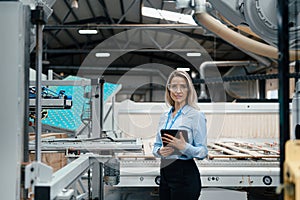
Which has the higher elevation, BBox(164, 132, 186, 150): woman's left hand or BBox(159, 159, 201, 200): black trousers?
BBox(164, 132, 186, 150): woman's left hand

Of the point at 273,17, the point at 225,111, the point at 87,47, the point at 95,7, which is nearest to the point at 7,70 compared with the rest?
the point at 273,17

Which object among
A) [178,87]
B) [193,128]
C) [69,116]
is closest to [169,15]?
[69,116]

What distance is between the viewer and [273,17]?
178cm

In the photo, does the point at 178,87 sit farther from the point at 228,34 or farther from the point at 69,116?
the point at 228,34

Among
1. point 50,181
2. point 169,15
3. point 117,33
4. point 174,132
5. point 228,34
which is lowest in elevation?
point 50,181

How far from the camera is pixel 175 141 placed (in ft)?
5.80

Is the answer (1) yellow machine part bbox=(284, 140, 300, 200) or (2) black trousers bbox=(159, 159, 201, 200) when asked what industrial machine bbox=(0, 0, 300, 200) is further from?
(2) black trousers bbox=(159, 159, 201, 200)

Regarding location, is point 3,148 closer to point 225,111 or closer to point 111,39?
point 225,111

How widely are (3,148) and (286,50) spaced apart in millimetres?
988

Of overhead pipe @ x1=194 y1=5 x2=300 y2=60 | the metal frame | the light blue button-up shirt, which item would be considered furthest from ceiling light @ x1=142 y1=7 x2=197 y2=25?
the metal frame

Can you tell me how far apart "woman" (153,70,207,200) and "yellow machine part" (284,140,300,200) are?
0.85m

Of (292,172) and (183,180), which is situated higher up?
(292,172)

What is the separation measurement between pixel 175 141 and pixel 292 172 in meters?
0.93

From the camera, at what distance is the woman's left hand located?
5.80 ft
